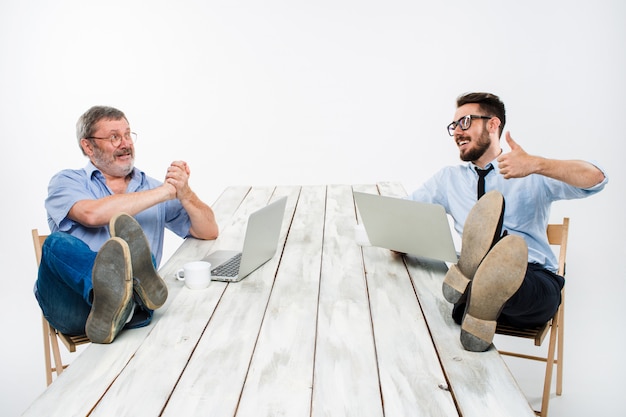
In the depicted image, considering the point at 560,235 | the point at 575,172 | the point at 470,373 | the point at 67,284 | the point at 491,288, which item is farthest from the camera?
the point at 560,235

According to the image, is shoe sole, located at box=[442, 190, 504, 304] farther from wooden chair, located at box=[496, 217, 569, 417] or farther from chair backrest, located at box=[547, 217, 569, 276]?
chair backrest, located at box=[547, 217, 569, 276]

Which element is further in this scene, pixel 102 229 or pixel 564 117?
pixel 564 117

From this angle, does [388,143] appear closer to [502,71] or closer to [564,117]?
[502,71]

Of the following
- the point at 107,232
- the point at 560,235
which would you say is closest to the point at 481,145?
the point at 560,235

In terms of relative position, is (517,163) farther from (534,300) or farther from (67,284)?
(67,284)

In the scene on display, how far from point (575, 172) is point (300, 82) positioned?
374cm

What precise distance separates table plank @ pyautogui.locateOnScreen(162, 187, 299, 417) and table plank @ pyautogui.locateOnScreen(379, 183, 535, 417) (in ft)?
1.47

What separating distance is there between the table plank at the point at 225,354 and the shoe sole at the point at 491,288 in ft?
1.72

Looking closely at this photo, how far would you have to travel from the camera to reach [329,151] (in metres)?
5.66

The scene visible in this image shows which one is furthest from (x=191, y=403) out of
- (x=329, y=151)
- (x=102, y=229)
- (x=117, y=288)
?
(x=329, y=151)

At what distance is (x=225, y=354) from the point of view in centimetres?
141

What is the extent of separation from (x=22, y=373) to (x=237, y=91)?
3.23m

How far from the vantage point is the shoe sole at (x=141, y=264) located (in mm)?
1596

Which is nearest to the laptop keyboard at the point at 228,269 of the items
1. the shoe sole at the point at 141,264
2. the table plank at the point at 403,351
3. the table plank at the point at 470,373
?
the shoe sole at the point at 141,264
